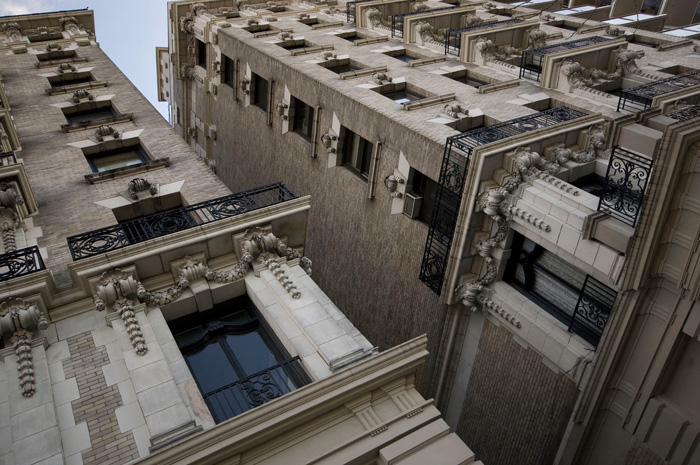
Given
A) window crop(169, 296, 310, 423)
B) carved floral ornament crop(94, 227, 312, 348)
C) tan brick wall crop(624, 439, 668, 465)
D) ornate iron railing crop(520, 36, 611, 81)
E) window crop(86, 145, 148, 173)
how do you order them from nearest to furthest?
window crop(169, 296, 310, 423)
carved floral ornament crop(94, 227, 312, 348)
tan brick wall crop(624, 439, 668, 465)
window crop(86, 145, 148, 173)
ornate iron railing crop(520, 36, 611, 81)

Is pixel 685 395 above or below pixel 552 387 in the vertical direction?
above

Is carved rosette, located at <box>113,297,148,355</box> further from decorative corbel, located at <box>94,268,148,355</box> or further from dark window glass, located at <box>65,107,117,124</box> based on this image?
dark window glass, located at <box>65,107,117,124</box>

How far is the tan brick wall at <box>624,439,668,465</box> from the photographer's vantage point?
508 inches

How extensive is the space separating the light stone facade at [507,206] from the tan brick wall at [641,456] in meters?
0.06

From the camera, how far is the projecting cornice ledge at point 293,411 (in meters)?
9.02

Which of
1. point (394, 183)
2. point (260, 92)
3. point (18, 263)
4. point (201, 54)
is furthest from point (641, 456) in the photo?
point (201, 54)

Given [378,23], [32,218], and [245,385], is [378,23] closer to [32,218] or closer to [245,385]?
[32,218]

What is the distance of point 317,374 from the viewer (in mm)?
10766

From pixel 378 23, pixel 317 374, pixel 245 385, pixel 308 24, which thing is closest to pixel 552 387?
pixel 317 374

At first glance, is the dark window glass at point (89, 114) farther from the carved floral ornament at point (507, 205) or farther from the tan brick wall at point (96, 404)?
the carved floral ornament at point (507, 205)

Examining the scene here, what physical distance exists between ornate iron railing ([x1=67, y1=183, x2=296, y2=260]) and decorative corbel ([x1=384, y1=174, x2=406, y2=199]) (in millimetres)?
4376

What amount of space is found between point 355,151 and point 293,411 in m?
12.9

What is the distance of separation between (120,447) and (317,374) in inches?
143

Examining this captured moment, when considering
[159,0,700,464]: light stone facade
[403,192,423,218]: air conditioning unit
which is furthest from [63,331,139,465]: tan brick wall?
[403,192,423,218]: air conditioning unit
